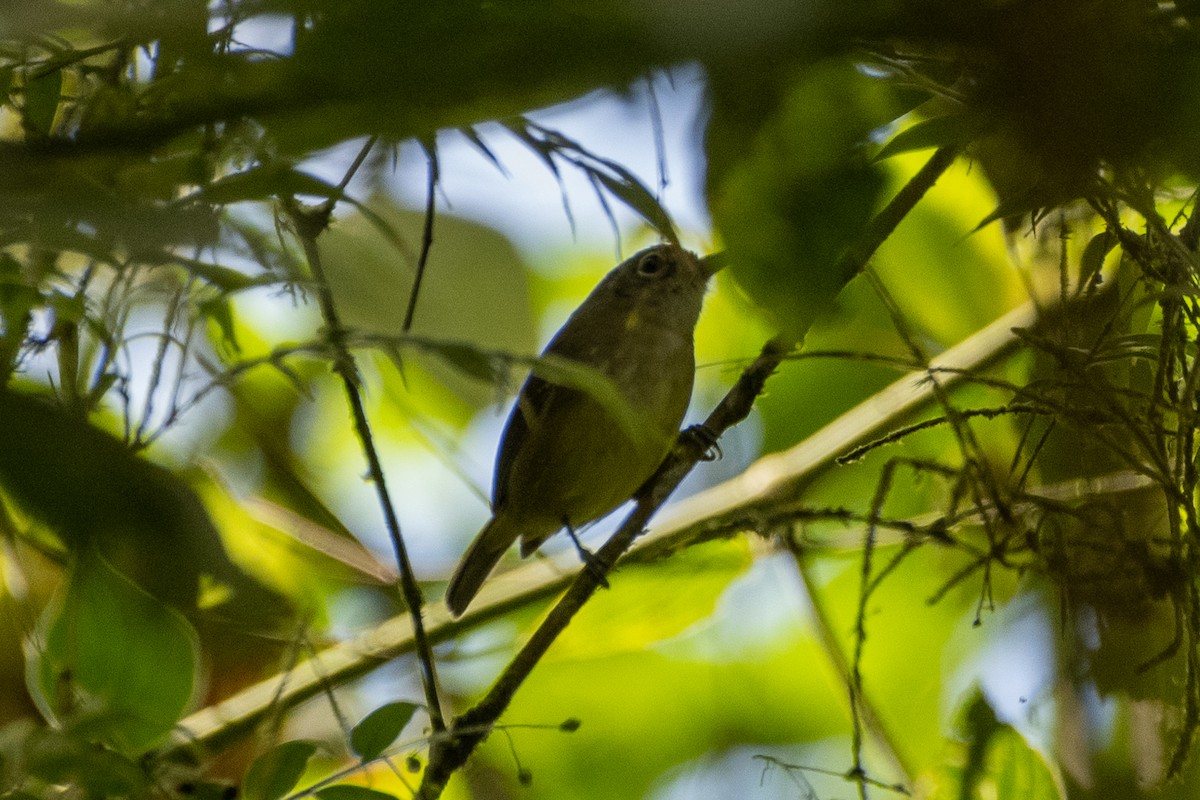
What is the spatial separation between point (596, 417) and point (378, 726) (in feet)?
6.15

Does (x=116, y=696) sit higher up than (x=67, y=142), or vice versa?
(x=67, y=142)

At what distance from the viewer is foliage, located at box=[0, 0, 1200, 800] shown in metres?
0.61

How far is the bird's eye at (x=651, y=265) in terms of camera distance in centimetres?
349

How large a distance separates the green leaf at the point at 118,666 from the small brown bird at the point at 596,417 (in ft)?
5.26

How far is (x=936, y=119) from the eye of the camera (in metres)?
1.24

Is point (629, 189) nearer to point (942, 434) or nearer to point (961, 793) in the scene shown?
point (961, 793)

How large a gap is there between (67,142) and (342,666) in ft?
6.47

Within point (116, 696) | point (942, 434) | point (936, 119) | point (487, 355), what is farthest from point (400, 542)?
point (942, 434)

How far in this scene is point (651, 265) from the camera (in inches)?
139

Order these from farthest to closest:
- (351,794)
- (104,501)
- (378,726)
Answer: (378,726) → (351,794) → (104,501)

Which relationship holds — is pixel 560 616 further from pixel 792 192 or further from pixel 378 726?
pixel 792 192

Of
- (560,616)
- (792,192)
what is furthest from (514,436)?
(792,192)

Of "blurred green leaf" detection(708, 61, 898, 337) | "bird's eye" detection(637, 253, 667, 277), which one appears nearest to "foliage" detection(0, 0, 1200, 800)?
"blurred green leaf" detection(708, 61, 898, 337)

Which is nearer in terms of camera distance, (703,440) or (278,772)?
(278,772)
